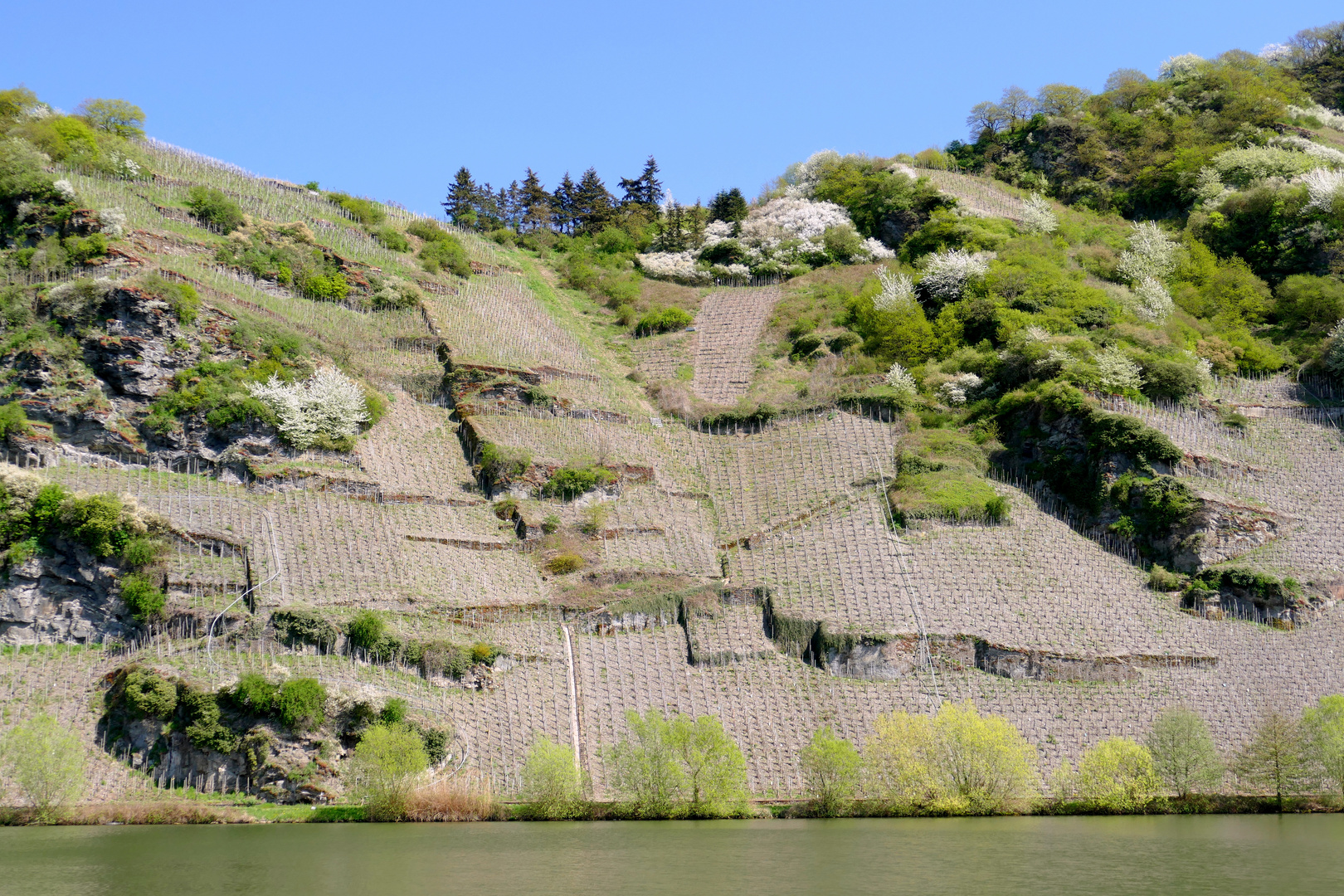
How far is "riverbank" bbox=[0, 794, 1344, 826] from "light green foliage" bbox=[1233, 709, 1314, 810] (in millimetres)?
579

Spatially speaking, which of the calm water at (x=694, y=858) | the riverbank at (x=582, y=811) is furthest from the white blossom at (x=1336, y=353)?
the calm water at (x=694, y=858)

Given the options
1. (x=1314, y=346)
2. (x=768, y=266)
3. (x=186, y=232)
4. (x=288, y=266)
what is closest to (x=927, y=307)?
(x=768, y=266)

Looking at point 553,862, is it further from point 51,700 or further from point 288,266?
point 288,266

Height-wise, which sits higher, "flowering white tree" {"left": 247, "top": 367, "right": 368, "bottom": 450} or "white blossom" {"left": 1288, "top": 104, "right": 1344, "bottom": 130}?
"white blossom" {"left": 1288, "top": 104, "right": 1344, "bottom": 130}

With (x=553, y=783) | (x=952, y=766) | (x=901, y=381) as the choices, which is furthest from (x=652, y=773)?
(x=901, y=381)

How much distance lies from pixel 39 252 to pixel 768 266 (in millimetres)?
45932

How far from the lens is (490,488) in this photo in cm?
5306

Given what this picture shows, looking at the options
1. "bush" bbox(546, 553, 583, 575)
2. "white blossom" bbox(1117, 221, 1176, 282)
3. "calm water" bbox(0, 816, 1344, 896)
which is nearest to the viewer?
"calm water" bbox(0, 816, 1344, 896)

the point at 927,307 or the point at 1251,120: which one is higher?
the point at 1251,120

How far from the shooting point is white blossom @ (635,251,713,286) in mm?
84000

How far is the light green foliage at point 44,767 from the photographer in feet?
110

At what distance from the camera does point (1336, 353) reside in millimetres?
61281

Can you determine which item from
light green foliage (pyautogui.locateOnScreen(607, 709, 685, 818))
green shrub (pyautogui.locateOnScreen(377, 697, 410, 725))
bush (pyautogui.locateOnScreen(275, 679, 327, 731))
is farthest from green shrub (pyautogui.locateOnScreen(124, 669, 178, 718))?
light green foliage (pyautogui.locateOnScreen(607, 709, 685, 818))

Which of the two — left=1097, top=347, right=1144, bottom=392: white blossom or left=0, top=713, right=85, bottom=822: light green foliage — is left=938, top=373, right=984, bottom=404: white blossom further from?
left=0, top=713, right=85, bottom=822: light green foliage
